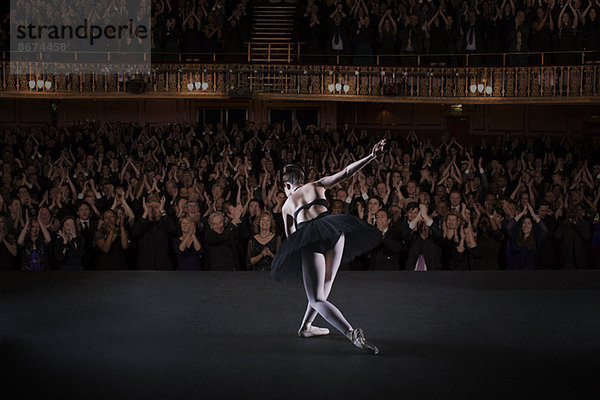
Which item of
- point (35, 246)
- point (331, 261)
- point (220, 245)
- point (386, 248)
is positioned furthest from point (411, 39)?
point (331, 261)

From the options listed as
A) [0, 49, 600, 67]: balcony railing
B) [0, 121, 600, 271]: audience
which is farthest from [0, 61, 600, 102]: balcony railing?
[0, 121, 600, 271]: audience

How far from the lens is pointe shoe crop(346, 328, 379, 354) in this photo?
410 centimetres

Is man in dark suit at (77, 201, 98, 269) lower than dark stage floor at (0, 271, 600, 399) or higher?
higher

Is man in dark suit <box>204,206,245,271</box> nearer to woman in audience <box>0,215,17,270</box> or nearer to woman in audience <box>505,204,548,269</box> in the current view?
woman in audience <box>0,215,17,270</box>

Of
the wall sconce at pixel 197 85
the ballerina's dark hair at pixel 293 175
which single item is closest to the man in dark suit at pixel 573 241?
the ballerina's dark hair at pixel 293 175

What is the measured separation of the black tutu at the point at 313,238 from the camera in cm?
423

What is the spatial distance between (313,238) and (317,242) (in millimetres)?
41

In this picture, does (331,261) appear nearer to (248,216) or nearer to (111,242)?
(111,242)

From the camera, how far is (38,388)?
11.5 ft

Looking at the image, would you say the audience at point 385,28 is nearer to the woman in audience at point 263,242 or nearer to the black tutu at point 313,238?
the woman in audience at point 263,242

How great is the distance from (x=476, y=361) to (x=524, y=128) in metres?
15.7

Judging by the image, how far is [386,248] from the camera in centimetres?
684

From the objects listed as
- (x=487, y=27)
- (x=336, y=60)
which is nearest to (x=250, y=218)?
(x=336, y=60)

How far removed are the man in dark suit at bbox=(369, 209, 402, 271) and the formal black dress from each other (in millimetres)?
2155
